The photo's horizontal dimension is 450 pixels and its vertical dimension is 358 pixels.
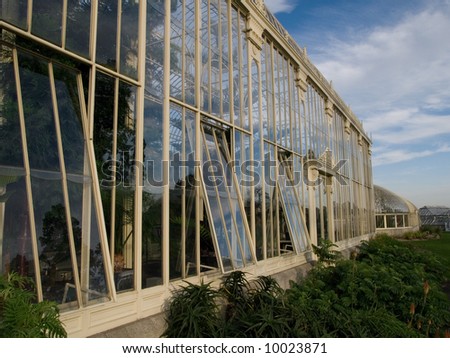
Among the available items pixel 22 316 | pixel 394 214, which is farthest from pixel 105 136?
pixel 394 214

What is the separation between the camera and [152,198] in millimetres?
5371

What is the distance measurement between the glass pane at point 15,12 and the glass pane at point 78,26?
53 centimetres

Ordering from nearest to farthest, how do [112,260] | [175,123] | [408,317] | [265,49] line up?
[112,260]
[175,123]
[408,317]
[265,49]

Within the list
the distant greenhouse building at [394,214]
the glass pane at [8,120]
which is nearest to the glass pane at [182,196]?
the glass pane at [8,120]

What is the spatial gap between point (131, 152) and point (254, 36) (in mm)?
5669

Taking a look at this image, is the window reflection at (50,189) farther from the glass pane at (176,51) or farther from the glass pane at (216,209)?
the glass pane at (216,209)

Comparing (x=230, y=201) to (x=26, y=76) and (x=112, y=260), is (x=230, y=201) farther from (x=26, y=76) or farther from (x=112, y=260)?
(x=26, y=76)

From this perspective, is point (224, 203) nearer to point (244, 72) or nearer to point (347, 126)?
point (244, 72)

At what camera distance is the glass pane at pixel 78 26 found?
440 cm

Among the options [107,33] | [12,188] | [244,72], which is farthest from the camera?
[244,72]

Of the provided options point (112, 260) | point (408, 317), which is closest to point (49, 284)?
point (112, 260)

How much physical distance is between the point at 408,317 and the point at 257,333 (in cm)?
378

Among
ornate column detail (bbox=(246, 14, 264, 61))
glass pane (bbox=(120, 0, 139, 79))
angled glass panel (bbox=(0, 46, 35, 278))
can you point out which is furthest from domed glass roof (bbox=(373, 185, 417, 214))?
angled glass panel (bbox=(0, 46, 35, 278))

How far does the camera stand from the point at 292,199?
35.9 feet
